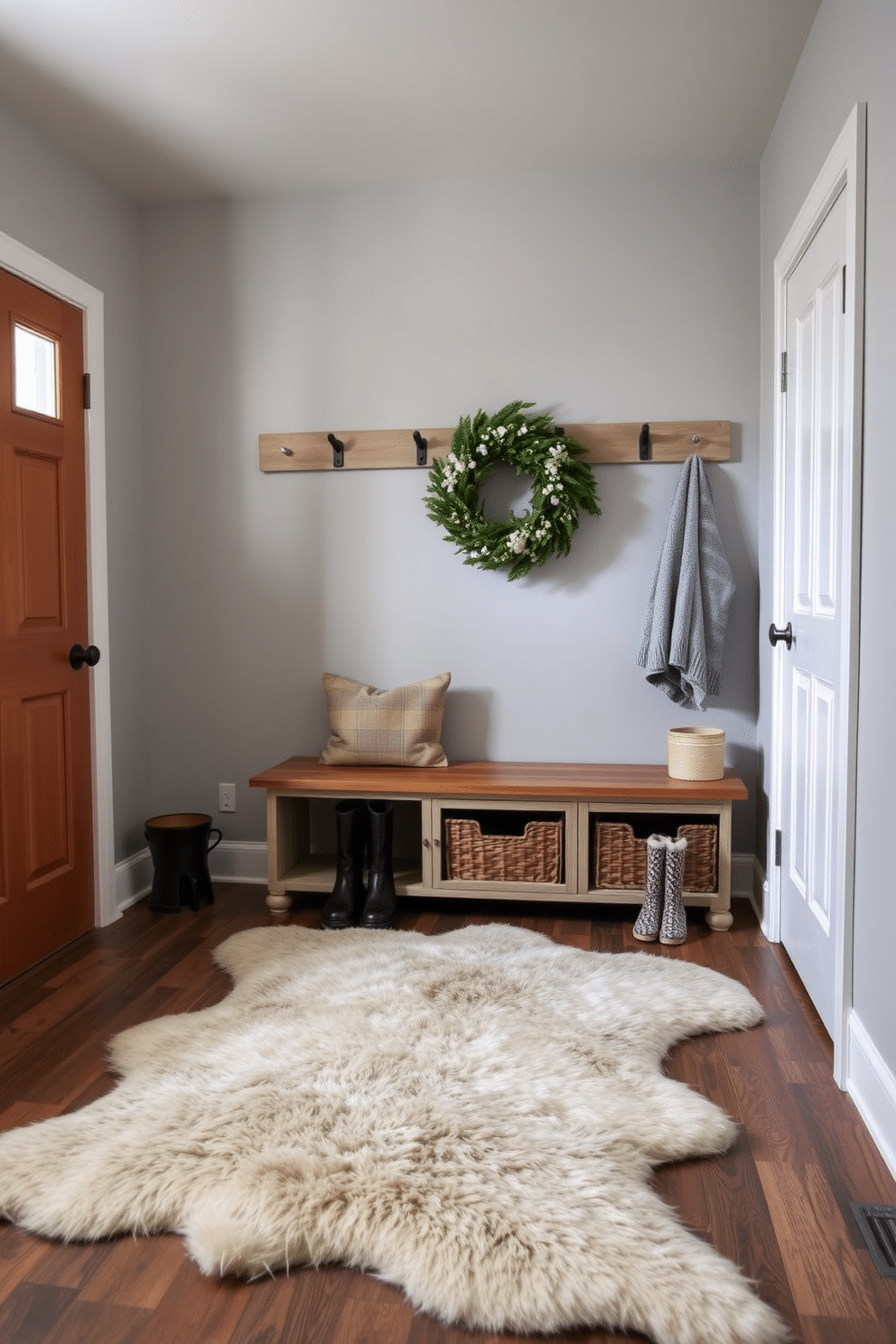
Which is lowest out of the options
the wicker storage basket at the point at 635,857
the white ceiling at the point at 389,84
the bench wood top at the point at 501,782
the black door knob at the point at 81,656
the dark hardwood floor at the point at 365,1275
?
the dark hardwood floor at the point at 365,1275

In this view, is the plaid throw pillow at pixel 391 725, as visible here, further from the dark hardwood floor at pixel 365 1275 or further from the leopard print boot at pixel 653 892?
the dark hardwood floor at pixel 365 1275

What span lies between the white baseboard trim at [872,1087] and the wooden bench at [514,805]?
3.56 feet

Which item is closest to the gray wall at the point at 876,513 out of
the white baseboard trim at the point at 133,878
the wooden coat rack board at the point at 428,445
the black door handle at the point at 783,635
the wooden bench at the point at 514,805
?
the black door handle at the point at 783,635

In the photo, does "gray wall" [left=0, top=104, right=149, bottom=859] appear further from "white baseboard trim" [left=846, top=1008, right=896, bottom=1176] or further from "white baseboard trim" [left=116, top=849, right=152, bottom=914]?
"white baseboard trim" [left=846, top=1008, right=896, bottom=1176]

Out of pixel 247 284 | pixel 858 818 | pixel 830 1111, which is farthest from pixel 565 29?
pixel 830 1111

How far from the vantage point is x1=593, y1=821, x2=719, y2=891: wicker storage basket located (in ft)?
10.8

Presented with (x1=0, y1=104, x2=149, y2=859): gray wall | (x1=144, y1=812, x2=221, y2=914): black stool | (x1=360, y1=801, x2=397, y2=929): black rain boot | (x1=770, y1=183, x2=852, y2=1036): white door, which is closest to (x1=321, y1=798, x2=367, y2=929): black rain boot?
(x1=360, y1=801, x2=397, y2=929): black rain boot

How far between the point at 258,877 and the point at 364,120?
8.43 feet

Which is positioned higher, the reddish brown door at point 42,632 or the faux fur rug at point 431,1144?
the reddish brown door at point 42,632

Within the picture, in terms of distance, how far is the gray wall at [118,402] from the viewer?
3.21 m

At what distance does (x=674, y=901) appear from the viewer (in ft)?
10.4

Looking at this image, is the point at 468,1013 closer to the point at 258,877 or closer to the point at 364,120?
the point at 258,877

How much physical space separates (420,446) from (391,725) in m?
0.98

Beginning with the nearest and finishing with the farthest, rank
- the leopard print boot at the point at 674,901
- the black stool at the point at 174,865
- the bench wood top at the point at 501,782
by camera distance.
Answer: the leopard print boot at the point at 674,901 < the bench wood top at the point at 501,782 < the black stool at the point at 174,865
